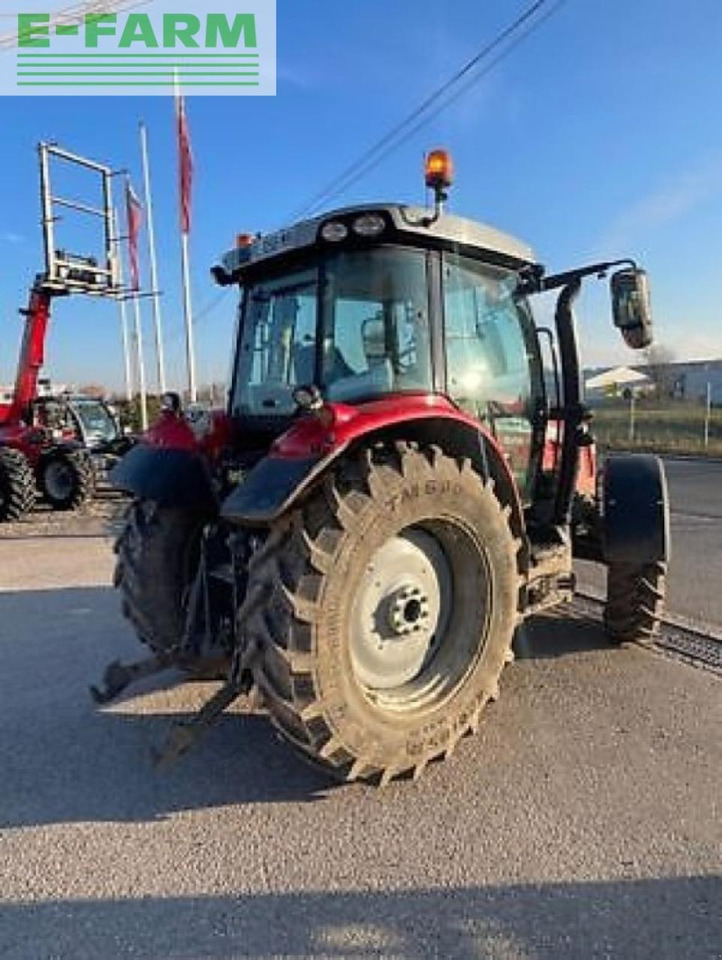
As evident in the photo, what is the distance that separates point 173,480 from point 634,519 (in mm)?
2647

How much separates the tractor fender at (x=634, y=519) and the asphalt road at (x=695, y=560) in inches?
47.0

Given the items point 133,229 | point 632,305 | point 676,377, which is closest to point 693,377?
point 676,377

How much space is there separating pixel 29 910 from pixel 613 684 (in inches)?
121

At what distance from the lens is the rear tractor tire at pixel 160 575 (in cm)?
A: 426

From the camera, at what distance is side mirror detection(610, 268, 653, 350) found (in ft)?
14.1

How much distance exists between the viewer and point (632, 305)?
4.31m

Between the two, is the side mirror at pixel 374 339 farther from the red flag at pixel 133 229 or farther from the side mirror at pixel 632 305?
the red flag at pixel 133 229

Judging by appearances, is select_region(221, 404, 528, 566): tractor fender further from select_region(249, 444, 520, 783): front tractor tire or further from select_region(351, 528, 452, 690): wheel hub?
select_region(351, 528, 452, 690): wheel hub

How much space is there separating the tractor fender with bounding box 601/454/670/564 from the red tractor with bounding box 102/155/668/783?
0.01m

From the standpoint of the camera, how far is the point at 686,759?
11.8ft

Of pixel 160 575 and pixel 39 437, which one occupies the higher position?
pixel 39 437

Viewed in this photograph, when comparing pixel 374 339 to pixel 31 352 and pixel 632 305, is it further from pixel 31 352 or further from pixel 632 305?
pixel 31 352

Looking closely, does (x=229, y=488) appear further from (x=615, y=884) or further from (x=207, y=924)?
(x=615, y=884)

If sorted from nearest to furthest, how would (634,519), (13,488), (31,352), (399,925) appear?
(399,925) < (634,519) < (13,488) < (31,352)
